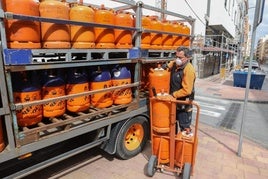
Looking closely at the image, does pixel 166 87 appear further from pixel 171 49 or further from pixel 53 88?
pixel 53 88

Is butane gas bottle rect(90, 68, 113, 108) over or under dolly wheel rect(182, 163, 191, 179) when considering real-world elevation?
over

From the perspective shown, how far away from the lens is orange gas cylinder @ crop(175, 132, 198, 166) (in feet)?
12.0

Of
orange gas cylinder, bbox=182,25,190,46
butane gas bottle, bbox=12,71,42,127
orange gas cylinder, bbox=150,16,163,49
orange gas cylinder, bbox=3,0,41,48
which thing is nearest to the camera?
orange gas cylinder, bbox=3,0,41,48

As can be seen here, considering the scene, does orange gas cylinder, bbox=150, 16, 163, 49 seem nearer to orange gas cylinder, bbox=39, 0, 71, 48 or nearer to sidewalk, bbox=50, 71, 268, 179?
orange gas cylinder, bbox=39, 0, 71, 48

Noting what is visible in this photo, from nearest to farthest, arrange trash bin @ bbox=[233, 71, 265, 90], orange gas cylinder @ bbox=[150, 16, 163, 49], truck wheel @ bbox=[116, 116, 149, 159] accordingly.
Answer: truck wheel @ bbox=[116, 116, 149, 159] < orange gas cylinder @ bbox=[150, 16, 163, 49] < trash bin @ bbox=[233, 71, 265, 90]

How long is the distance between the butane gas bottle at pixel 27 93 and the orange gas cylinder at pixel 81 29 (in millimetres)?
766

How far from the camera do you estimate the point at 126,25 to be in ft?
13.1

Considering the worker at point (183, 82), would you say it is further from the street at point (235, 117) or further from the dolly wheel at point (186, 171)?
the street at point (235, 117)

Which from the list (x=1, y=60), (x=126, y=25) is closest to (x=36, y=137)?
(x=1, y=60)

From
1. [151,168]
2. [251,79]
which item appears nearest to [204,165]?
[151,168]

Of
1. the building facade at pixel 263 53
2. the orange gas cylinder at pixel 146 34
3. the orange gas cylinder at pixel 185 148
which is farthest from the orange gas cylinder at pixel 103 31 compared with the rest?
the building facade at pixel 263 53

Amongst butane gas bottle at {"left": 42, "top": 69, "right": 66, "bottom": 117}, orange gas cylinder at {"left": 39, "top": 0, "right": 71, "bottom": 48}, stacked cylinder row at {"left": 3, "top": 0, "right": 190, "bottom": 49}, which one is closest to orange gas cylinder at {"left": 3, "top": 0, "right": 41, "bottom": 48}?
stacked cylinder row at {"left": 3, "top": 0, "right": 190, "bottom": 49}

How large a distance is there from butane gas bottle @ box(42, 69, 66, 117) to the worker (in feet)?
6.54

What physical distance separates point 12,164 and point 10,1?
7.07ft
